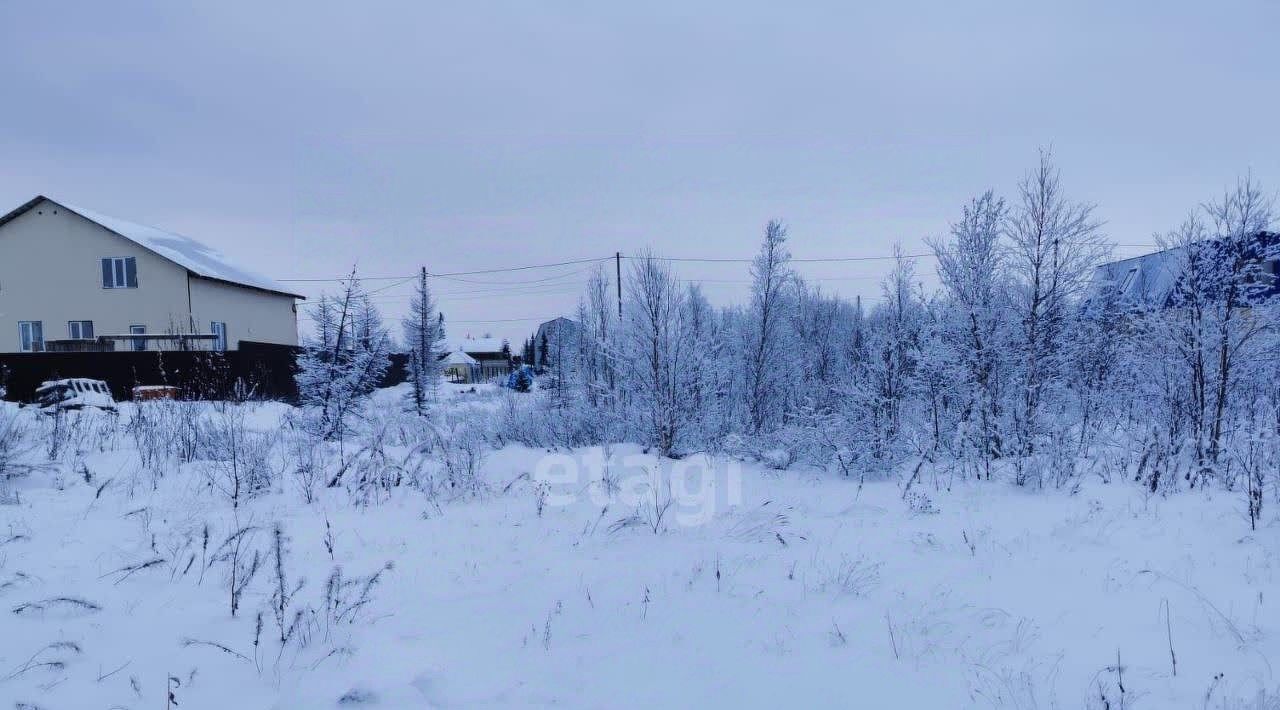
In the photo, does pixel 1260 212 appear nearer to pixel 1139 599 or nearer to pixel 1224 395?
pixel 1224 395

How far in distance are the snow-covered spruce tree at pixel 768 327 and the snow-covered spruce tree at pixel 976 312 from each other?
141 inches

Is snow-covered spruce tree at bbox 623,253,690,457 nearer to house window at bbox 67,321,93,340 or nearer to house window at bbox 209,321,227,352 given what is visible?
house window at bbox 209,321,227,352

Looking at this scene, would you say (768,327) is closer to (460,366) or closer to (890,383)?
(890,383)

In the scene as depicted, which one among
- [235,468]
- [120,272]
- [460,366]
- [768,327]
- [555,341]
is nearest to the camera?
[235,468]

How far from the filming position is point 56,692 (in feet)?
7.60

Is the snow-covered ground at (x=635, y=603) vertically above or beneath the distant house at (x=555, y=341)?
beneath

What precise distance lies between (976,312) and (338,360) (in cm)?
956

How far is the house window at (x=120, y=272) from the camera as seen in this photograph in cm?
2286

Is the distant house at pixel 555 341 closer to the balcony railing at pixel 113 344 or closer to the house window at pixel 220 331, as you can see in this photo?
the house window at pixel 220 331

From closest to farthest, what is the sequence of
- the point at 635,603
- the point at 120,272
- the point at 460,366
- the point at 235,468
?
the point at 635,603
the point at 235,468
the point at 120,272
the point at 460,366

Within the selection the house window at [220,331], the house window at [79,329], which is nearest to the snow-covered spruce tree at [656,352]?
the house window at [220,331]

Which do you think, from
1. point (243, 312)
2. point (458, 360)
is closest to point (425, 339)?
point (243, 312)

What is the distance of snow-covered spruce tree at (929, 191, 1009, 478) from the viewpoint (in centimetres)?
830

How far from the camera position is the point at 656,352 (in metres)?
8.89
